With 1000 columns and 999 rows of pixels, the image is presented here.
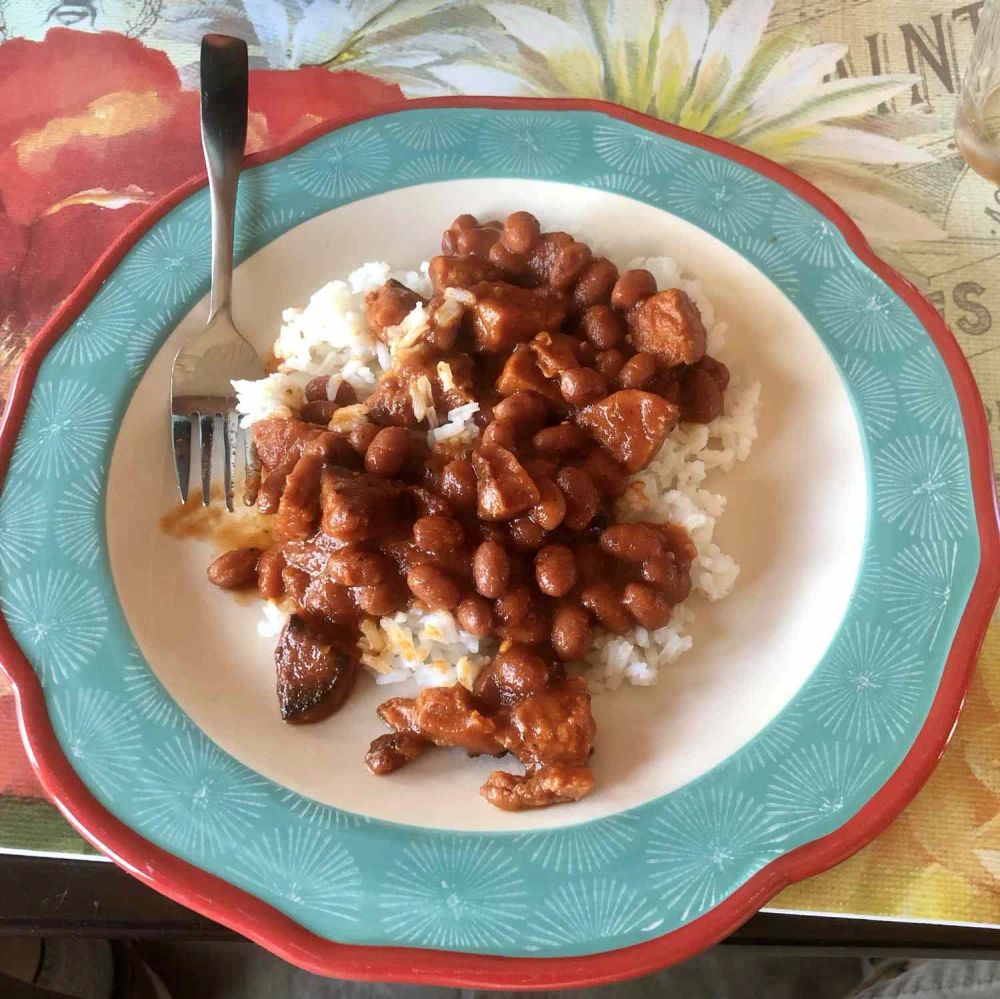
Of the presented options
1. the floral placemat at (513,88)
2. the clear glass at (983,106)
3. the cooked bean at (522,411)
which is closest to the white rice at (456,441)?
the cooked bean at (522,411)

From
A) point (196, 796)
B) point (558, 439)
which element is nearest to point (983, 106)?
point (558, 439)

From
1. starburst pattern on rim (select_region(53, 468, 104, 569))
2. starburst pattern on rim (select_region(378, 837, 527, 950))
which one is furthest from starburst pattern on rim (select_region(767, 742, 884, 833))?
starburst pattern on rim (select_region(53, 468, 104, 569))

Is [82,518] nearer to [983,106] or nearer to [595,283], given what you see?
[595,283]

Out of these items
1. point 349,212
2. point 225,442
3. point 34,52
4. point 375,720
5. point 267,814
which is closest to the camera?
point 267,814

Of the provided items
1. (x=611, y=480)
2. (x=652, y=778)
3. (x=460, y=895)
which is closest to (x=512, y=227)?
(x=611, y=480)

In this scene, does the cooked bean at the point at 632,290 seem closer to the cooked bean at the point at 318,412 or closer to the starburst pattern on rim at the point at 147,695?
the cooked bean at the point at 318,412

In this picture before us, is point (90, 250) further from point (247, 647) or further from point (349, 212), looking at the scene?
point (247, 647)

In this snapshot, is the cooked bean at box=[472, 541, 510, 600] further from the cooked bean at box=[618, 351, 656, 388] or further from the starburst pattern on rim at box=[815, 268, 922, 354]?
the starburst pattern on rim at box=[815, 268, 922, 354]
